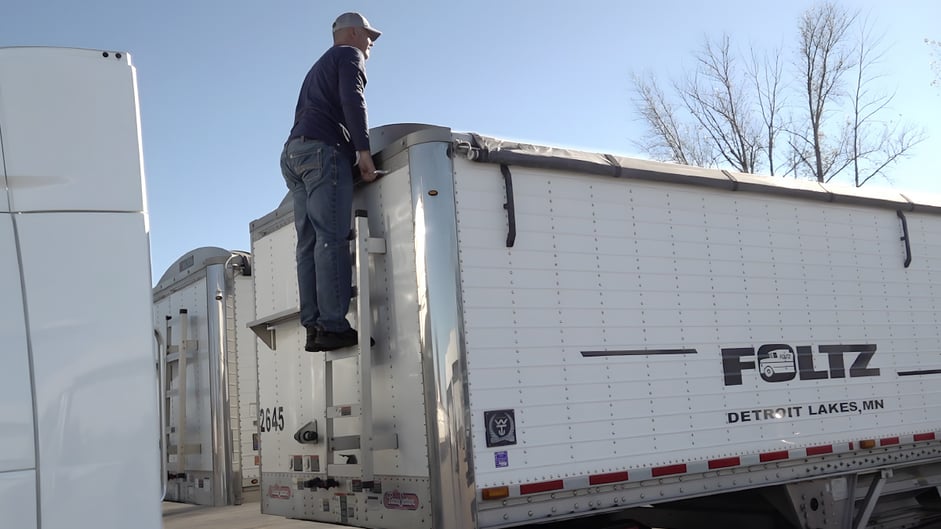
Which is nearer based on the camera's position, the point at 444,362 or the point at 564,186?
the point at 444,362

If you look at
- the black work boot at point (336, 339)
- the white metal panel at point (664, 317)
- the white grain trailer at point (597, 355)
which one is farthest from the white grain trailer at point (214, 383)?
the white metal panel at point (664, 317)

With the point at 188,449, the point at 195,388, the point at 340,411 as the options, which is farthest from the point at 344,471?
the point at 188,449

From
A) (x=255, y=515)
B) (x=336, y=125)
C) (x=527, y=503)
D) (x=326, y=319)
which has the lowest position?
(x=255, y=515)

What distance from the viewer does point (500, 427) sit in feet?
14.4

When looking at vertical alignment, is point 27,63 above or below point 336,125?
below

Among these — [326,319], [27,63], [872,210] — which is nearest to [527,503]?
[326,319]

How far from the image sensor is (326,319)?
4742mm

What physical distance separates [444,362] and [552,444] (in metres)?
0.77

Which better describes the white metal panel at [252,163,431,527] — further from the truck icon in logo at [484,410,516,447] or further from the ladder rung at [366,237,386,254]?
the truck icon in logo at [484,410,516,447]

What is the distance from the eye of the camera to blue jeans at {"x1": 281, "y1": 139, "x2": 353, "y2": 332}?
4.76 meters

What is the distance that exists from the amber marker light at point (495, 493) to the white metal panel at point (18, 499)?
7.03ft

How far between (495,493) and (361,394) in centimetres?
88

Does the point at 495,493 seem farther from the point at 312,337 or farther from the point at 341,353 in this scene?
the point at 312,337

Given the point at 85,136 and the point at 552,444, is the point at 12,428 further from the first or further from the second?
the point at 552,444
